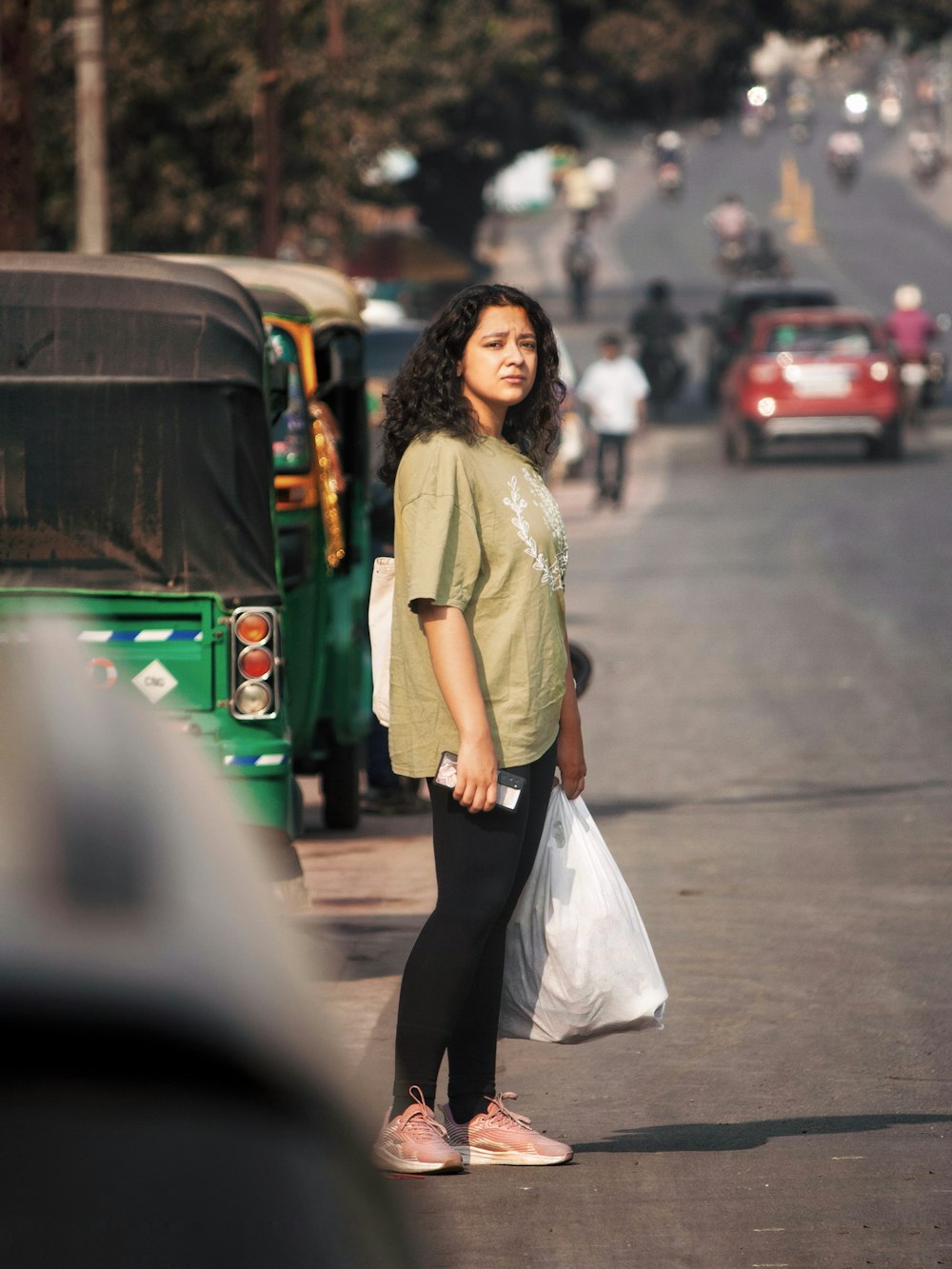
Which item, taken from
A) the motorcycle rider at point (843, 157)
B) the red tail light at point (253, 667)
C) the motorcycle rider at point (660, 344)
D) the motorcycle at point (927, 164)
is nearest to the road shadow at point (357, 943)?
the red tail light at point (253, 667)

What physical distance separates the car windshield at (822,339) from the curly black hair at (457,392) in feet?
81.6

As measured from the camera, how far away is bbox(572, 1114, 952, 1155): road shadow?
511cm

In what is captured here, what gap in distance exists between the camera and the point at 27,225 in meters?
16.1

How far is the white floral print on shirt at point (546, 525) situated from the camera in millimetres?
4684

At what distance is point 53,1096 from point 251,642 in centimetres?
580

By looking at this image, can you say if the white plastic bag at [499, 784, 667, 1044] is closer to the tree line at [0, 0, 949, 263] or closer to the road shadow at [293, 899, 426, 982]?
the road shadow at [293, 899, 426, 982]

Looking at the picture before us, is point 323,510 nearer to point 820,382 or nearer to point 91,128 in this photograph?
point 91,128

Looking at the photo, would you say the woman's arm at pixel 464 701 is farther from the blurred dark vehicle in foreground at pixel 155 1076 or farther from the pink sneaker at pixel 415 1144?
the blurred dark vehicle in foreground at pixel 155 1076

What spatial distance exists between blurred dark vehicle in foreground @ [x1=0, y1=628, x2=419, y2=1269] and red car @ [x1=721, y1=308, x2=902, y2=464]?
92.0 ft

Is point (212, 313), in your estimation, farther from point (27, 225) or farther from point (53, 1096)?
point (27, 225)

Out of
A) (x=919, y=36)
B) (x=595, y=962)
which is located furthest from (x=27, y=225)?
(x=919, y=36)

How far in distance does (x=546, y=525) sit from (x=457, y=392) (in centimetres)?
32

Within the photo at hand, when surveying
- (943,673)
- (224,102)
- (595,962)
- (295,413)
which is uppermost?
(224,102)

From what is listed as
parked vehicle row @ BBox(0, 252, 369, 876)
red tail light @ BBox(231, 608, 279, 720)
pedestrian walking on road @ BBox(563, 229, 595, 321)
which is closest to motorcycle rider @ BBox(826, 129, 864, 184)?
pedestrian walking on road @ BBox(563, 229, 595, 321)
